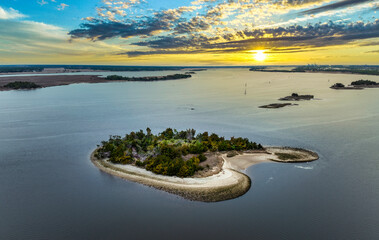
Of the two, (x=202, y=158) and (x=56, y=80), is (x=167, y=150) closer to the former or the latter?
(x=202, y=158)

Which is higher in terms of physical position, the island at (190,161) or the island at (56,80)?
the island at (56,80)

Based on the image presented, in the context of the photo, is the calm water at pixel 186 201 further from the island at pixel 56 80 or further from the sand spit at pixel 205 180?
the island at pixel 56 80

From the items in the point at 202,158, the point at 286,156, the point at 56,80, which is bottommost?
the point at 286,156

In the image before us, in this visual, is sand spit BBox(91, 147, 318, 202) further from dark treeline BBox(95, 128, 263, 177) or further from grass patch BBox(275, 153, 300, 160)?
dark treeline BBox(95, 128, 263, 177)

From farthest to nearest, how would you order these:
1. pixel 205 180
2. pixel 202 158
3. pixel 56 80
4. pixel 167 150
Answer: pixel 56 80
pixel 167 150
pixel 202 158
pixel 205 180

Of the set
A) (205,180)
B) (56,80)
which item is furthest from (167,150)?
(56,80)

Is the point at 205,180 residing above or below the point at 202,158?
below

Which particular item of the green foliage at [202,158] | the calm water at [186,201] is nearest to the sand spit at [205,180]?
the calm water at [186,201]

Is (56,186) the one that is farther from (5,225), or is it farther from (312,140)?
(312,140)
